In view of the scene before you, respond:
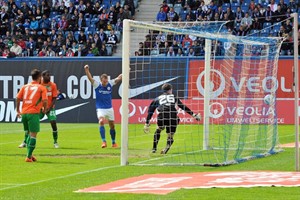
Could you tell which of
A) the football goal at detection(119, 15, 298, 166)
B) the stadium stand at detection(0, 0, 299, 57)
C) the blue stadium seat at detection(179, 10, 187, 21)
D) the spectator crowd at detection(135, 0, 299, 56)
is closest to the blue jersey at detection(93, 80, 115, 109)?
the football goal at detection(119, 15, 298, 166)

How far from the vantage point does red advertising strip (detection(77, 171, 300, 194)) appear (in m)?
14.5

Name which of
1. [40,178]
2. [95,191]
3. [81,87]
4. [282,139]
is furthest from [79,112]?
[95,191]

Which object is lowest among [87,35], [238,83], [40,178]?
[40,178]

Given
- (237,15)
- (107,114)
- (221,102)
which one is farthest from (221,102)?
(237,15)

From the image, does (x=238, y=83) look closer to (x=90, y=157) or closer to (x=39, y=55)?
A: (x=90, y=157)

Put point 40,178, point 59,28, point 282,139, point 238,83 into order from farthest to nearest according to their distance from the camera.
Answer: point 59,28, point 282,139, point 238,83, point 40,178

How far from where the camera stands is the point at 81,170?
1877 centimetres

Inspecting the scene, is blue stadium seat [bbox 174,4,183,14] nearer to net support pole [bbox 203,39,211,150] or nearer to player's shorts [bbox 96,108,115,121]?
player's shorts [bbox 96,108,115,121]

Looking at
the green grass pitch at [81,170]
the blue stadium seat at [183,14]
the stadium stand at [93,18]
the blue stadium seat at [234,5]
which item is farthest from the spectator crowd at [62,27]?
the green grass pitch at [81,170]

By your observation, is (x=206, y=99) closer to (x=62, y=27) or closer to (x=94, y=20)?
(x=94, y=20)

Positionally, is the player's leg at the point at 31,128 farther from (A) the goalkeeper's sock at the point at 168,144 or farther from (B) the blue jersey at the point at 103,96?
(B) the blue jersey at the point at 103,96

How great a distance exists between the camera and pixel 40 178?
1741 centimetres

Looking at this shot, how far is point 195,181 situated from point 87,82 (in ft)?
80.8

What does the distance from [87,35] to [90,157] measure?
79.0 feet
